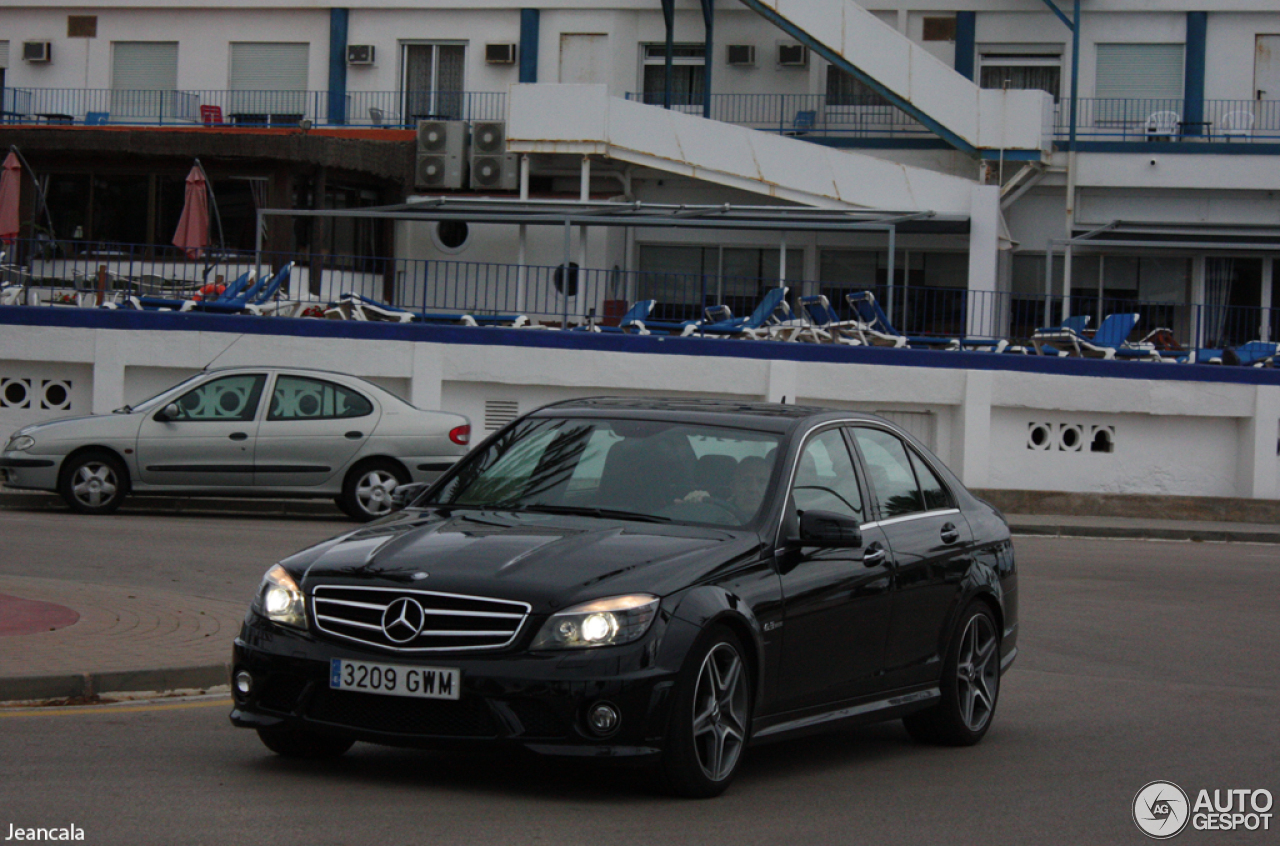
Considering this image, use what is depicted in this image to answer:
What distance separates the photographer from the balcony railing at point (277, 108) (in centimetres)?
3634

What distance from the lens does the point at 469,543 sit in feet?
21.0

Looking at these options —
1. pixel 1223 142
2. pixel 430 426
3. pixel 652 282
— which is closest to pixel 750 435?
pixel 430 426

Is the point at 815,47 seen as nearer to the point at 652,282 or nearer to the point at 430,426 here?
the point at 652,282

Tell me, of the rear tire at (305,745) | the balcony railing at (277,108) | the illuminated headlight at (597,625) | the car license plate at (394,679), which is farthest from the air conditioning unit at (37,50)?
the illuminated headlight at (597,625)

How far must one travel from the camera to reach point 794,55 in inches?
1394

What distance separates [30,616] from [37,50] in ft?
Answer: 101

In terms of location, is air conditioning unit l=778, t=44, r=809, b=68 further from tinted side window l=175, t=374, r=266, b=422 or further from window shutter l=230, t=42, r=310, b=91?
tinted side window l=175, t=374, r=266, b=422

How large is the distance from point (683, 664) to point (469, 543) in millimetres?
994

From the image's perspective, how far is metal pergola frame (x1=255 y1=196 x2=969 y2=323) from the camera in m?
26.8

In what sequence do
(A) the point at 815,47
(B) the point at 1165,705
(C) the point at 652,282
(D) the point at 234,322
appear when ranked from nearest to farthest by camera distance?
(B) the point at 1165,705 → (D) the point at 234,322 → (C) the point at 652,282 → (A) the point at 815,47

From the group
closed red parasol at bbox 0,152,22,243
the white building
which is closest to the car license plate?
closed red parasol at bbox 0,152,22,243

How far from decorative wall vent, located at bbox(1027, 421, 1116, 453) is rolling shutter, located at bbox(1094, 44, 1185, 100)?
13.2m

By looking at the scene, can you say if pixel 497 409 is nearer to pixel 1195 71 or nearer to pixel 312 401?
pixel 312 401

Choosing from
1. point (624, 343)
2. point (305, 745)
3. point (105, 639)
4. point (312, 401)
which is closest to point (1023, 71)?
point (624, 343)
